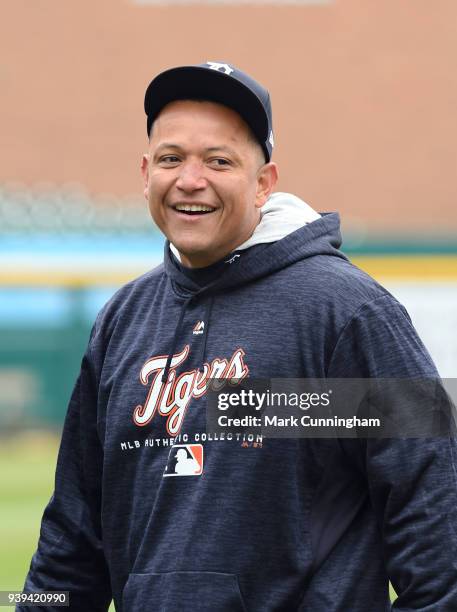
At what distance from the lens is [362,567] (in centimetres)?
269

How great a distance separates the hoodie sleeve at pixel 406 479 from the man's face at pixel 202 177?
374mm

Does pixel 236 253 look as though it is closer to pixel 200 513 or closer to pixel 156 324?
pixel 156 324

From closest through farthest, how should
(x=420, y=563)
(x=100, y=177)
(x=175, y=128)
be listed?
1. (x=420, y=563)
2. (x=175, y=128)
3. (x=100, y=177)

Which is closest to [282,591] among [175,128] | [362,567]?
[362,567]

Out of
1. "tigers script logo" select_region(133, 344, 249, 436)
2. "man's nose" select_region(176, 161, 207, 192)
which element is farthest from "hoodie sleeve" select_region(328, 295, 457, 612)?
"man's nose" select_region(176, 161, 207, 192)

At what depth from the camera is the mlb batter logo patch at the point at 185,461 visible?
279 centimetres

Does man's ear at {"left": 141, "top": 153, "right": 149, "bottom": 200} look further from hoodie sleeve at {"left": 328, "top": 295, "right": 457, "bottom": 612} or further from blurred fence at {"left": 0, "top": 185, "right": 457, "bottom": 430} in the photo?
blurred fence at {"left": 0, "top": 185, "right": 457, "bottom": 430}

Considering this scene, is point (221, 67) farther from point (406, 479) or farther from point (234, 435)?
point (406, 479)

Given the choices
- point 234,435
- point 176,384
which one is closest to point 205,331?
point 176,384

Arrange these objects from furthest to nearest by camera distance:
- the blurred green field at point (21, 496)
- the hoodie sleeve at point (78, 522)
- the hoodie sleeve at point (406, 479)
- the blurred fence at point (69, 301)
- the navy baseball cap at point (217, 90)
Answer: the blurred fence at point (69, 301), the blurred green field at point (21, 496), the hoodie sleeve at point (78, 522), the navy baseball cap at point (217, 90), the hoodie sleeve at point (406, 479)

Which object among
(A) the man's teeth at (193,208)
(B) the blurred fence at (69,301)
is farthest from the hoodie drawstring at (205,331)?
(B) the blurred fence at (69,301)

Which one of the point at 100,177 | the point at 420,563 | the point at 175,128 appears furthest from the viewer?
the point at 100,177

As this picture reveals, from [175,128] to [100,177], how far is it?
2382 cm

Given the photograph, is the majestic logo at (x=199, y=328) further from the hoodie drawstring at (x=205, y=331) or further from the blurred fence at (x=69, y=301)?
the blurred fence at (x=69, y=301)
